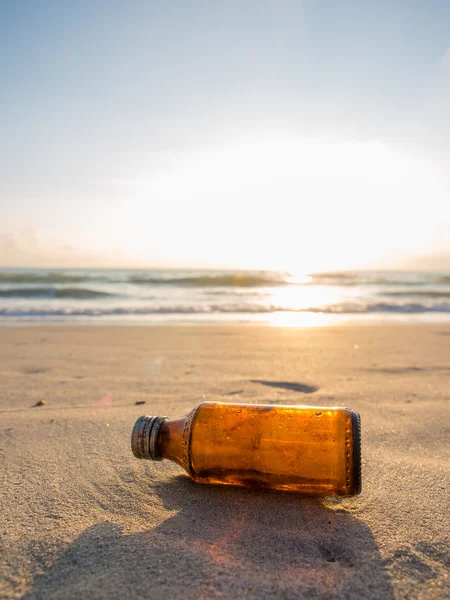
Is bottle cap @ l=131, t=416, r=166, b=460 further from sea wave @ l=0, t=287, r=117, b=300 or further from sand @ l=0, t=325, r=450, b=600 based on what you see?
sea wave @ l=0, t=287, r=117, b=300

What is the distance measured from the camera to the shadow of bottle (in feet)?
3.06

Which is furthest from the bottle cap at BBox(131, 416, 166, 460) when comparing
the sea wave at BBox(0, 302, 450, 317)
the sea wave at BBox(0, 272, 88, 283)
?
the sea wave at BBox(0, 272, 88, 283)

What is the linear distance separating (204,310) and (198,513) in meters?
8.85

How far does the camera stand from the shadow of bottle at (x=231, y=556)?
3.06 ft

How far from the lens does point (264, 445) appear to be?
4.06 feet

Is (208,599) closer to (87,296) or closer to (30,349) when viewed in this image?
(30,349)

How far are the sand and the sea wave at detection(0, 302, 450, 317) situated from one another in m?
6.56

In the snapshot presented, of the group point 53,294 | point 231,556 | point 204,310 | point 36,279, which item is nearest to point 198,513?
point 231,556

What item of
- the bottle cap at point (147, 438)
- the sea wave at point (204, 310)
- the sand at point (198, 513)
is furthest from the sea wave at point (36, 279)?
the bottle cap at point (147, 438)

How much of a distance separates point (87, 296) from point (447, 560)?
14.8 m

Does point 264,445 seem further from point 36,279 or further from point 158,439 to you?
point 36,279

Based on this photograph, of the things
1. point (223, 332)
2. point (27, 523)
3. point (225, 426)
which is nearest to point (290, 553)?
point (225, 426)

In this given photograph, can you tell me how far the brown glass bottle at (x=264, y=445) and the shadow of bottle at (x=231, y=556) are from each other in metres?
0.08

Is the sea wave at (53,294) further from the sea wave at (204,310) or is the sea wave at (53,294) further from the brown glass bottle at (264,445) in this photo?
the brown glass bottle at (264,445)
